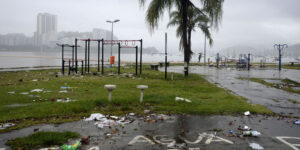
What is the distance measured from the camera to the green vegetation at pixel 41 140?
165 inches

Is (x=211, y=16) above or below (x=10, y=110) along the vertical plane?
above

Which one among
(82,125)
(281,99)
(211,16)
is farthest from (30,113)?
(211,16)

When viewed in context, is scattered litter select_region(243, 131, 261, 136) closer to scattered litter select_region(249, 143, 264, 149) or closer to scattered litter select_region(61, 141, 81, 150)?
scattered litter select_region(249, 143, 264, 149)

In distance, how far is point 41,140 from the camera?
444 cm

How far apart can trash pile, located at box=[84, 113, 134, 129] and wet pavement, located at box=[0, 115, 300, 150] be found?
160 mm

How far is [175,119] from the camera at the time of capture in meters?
6.17

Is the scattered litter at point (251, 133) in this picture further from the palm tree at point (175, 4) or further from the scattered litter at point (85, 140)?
the palm tree at point (175, 4)

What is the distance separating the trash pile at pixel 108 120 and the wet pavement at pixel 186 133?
16 cm

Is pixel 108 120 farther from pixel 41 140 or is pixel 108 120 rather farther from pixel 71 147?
pixel 71 147

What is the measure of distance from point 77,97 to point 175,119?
4.29 m

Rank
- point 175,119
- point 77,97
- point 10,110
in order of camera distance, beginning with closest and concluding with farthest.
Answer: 1. point 175,119
2. point 10,110
3. point 77,97

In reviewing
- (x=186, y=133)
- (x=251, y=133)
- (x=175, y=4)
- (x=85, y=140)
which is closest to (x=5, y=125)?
(x=85, y=140)

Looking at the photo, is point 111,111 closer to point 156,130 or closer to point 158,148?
point 156,130

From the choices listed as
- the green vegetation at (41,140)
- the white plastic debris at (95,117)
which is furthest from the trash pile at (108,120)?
the green vegetation at (41,140)
